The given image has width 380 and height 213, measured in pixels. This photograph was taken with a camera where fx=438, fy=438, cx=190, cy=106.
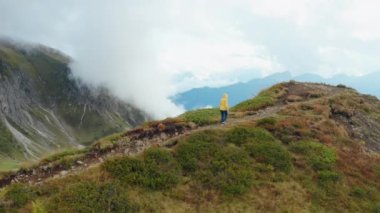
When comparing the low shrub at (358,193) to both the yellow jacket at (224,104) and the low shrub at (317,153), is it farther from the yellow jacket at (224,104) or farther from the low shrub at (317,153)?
the yellow jacket at (224,104)

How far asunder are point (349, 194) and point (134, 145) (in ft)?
47.8

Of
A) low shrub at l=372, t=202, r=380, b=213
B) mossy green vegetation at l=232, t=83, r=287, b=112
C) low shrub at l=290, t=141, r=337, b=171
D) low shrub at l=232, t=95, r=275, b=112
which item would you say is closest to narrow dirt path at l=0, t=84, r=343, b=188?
low shrub at l=290, t=141, r=337, b=171

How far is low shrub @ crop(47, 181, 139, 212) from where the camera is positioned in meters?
21.5

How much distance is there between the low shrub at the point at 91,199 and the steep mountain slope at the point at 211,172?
5 centimetres

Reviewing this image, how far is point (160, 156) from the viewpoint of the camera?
88.2ft

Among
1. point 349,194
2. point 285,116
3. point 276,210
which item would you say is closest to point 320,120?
point 285,116

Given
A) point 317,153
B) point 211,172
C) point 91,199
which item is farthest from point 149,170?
point 317,153

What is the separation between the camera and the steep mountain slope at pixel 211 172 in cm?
2278

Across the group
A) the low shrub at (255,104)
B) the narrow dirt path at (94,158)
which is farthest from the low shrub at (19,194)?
the low shrub at (255,104)

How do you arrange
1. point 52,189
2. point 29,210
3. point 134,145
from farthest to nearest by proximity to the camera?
point 134,145 < point 52,189 < point 29,210

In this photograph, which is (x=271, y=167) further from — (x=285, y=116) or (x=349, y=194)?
(x=285, y=116)

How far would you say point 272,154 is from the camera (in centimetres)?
3005

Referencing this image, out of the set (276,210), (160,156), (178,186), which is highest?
(160,156)

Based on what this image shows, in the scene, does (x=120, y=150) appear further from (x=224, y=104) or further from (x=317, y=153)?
(x=317, y=153)
